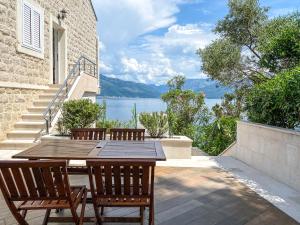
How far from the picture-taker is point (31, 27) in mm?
10039

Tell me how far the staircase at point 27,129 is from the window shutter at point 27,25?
188cm

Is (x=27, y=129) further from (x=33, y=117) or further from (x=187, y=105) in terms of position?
(x=187, y=105)

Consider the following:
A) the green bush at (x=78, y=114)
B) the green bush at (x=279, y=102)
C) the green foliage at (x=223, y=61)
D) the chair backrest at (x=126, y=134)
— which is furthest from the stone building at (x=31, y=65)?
the green bush at (x=279, y=102)

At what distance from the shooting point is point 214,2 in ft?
42.0

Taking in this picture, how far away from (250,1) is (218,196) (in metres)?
11.9

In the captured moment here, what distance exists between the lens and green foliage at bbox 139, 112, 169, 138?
777 cm

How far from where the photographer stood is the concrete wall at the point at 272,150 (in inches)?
206

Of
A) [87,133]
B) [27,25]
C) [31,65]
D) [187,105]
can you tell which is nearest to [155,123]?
[87,133]

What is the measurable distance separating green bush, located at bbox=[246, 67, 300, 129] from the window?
22.0ft

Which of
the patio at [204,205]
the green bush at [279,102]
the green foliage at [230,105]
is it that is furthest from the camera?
the green foliage at [230,105]

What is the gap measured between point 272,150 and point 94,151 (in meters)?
3.55

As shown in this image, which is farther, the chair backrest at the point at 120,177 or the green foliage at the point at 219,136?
the green foliage at the point at 219,136

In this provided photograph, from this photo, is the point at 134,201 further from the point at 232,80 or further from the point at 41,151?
the point at 232,80

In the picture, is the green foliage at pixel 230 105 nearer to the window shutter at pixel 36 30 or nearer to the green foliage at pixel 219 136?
the green foliage at pixel 219 136
